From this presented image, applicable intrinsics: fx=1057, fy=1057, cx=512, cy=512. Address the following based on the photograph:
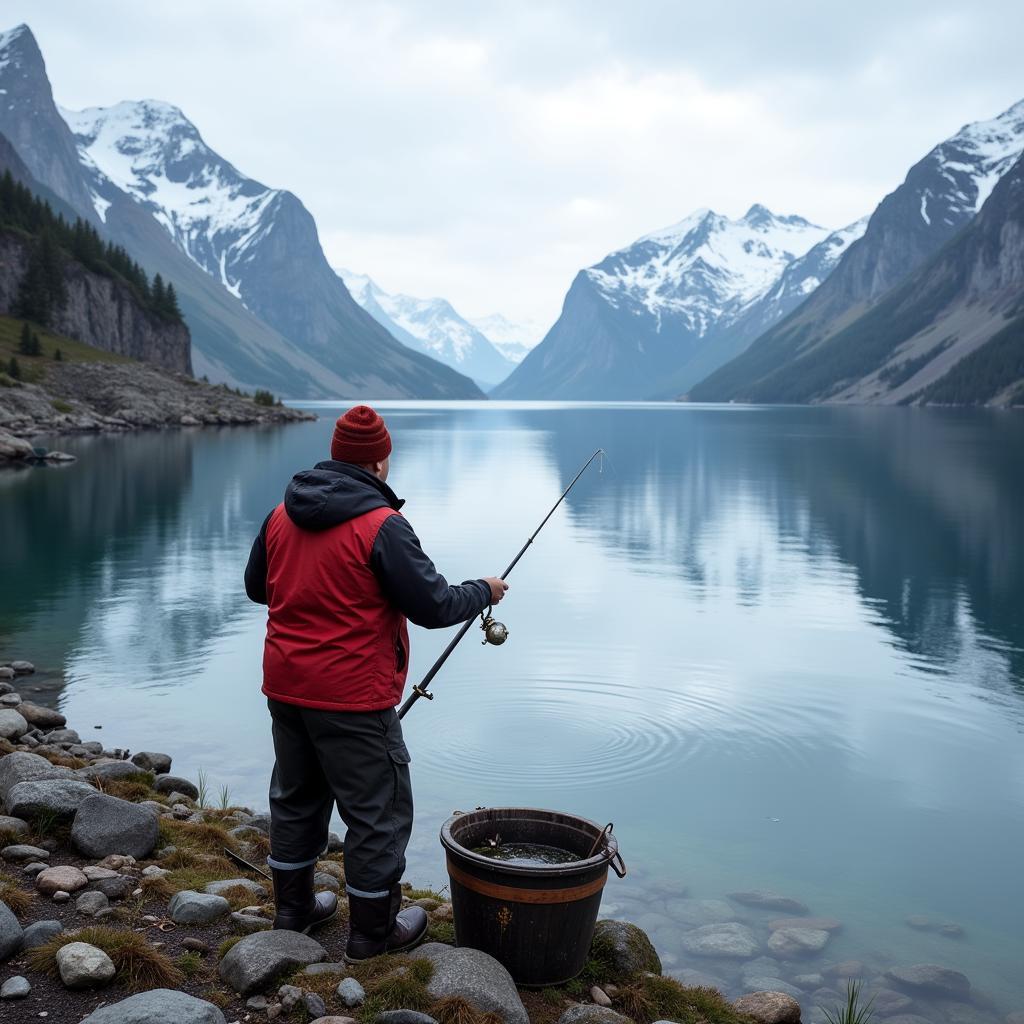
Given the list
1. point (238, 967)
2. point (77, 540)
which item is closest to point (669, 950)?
point (238, 967)

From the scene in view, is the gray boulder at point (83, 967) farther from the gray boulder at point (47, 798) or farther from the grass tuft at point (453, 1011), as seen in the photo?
the gray boulder at point (47, 798)

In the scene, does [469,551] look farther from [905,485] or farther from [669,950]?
[905,485]

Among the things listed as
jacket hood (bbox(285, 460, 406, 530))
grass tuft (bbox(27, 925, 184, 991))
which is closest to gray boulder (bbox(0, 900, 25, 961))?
grass tuft (bbox(27, 925, 184, 991))

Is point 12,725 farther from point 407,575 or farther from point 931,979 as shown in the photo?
point 931,979

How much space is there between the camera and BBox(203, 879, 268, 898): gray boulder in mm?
7324

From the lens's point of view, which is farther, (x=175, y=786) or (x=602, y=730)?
(x=602, y=730)

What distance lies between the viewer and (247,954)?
5.94m

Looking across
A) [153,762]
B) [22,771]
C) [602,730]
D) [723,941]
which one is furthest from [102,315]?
[723,941]

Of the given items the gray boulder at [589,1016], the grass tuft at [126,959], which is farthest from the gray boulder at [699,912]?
the grass tuft at [126,959]

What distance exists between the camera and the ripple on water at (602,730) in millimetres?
12438

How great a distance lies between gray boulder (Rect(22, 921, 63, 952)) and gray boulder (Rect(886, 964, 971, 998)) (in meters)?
6.03

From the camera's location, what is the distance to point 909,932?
8961mm

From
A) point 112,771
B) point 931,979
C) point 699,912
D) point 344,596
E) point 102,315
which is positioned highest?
point 102,315

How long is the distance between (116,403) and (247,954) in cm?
9171
